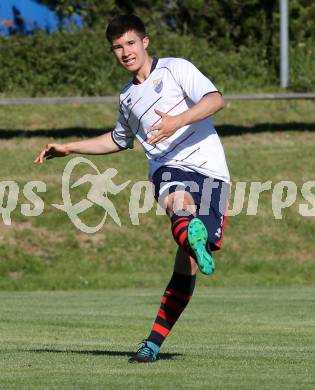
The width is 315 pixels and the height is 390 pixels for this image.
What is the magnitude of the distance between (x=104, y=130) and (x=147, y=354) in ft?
60.9

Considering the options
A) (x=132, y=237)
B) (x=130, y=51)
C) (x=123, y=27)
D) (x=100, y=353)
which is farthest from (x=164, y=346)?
(x=132, y=237)

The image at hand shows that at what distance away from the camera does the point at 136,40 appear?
740 cm

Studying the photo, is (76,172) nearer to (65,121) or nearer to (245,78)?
(65,121)

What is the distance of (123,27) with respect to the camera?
739 cm

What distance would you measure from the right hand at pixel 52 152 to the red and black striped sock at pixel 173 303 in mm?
1141

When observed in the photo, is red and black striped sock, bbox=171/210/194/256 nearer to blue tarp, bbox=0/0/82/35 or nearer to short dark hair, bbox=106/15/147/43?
short dark hair, bbox=106/15/147/43

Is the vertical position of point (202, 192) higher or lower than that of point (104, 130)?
higher

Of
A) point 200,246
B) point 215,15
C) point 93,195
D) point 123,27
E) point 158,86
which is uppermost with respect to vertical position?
point 215,15

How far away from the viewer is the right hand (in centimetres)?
786

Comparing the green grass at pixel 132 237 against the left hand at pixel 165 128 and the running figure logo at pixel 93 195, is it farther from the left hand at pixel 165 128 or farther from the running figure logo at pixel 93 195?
the left hand at pixel 165 128

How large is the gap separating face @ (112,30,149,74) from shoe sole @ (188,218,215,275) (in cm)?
110

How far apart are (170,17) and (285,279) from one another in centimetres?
1001

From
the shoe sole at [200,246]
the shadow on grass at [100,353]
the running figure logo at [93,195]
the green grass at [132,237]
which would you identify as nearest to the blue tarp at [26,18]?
the green grass at [132,237]

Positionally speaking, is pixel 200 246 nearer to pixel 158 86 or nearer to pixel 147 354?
pixel 147 354
